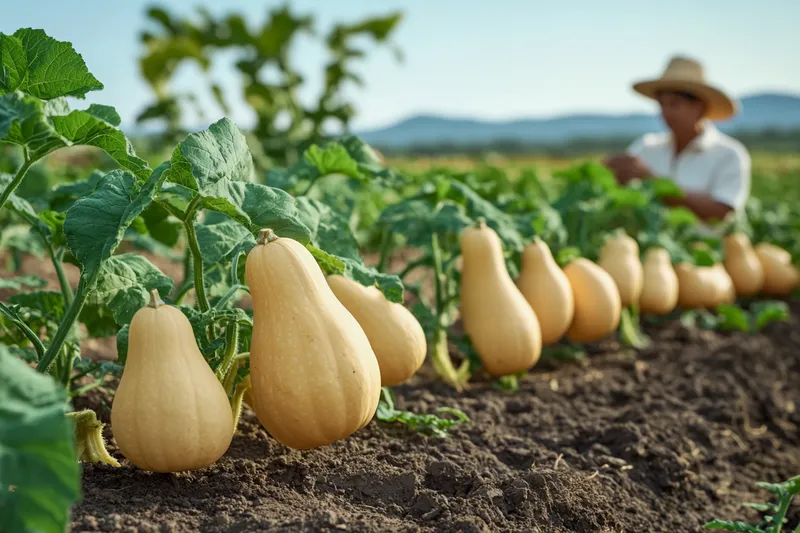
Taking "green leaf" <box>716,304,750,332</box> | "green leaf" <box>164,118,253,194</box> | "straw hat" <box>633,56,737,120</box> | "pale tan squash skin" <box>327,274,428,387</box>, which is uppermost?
"straw hat" <box>633,56,737,120</box>

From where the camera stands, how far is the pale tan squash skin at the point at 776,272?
7.07 meters

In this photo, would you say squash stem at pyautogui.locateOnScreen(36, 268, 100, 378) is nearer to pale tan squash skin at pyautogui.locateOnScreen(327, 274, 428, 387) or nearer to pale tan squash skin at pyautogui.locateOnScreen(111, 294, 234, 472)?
pale tan squash skin at pyautogui.locateOnScreen(111, 294, 234, 472)

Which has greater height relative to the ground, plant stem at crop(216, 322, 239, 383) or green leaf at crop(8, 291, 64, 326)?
green leaf at crop(8, 291, 64, 326)

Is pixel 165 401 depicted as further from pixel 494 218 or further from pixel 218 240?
pixel 494 218

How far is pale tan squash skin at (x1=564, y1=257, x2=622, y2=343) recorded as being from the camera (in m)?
4.53

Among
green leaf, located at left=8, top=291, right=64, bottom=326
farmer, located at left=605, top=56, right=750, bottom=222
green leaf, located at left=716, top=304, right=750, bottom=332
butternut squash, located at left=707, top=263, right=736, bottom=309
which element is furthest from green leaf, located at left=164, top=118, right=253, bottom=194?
farmer, located at left=605, top=56, right=750, bottom=222

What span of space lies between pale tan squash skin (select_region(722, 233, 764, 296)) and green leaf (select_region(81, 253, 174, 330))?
549 cm

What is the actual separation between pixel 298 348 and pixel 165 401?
0.41 metres

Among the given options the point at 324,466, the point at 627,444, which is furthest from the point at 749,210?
the point at 324,466

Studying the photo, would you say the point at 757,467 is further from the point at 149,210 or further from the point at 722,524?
the point at 149,210

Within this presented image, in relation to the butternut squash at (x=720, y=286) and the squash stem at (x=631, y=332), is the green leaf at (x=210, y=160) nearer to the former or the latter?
the squash stem at (x=631, y=332)

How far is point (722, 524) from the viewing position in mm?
2479

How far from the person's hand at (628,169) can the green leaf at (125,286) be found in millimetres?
4891

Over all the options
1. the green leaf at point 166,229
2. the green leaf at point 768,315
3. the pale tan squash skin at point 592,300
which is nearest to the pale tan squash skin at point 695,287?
the green leaf at point 768,315
